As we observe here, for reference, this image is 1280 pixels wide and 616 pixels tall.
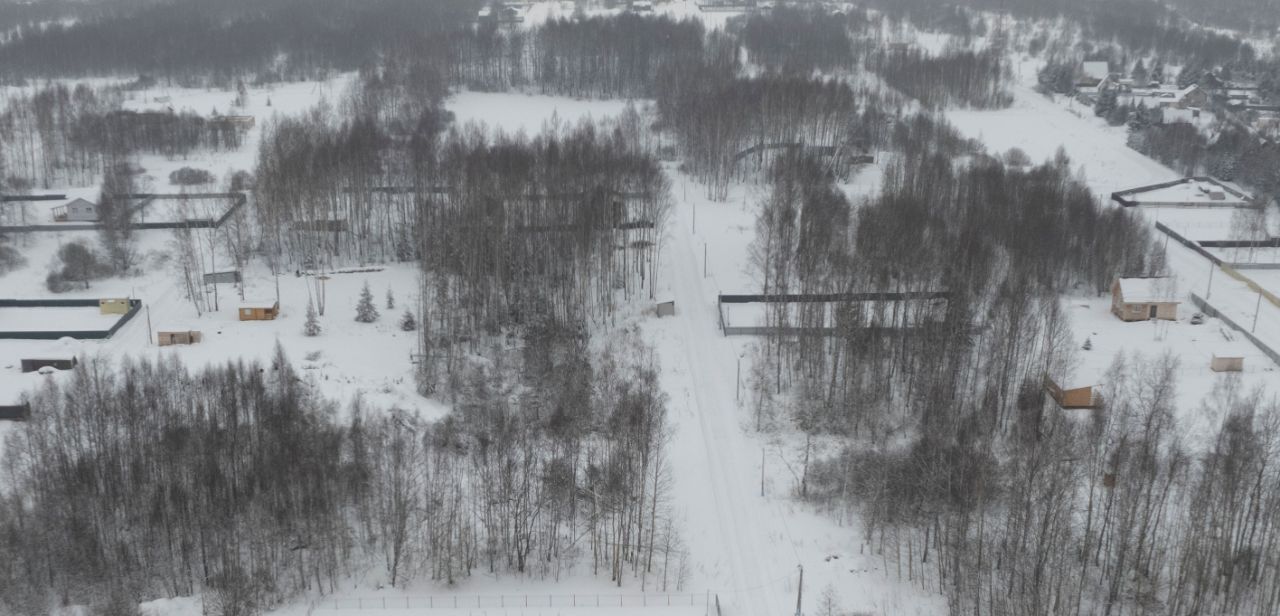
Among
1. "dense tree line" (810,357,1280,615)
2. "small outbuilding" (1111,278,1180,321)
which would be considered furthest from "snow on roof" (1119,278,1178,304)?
"dense tree line" (810,357,1280,615)

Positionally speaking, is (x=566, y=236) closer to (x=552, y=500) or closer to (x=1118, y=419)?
(x=552, y=500)

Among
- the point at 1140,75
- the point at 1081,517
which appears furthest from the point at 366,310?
the point at 1140,75

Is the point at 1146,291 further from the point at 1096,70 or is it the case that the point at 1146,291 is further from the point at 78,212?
the point at 1096,70

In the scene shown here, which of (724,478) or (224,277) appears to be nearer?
(724,478)

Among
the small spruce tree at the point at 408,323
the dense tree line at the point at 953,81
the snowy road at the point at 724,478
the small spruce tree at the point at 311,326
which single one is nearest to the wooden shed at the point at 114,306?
the small spruce tree at the point at 311,326

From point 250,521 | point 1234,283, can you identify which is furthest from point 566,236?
point 1234,283

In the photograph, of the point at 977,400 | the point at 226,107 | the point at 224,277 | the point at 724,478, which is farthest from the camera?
the point at 226,107
